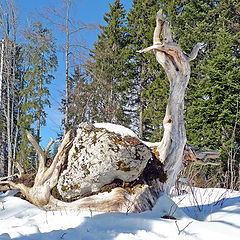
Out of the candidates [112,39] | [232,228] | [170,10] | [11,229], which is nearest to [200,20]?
[170,10]

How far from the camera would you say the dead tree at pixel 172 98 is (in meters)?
3.05

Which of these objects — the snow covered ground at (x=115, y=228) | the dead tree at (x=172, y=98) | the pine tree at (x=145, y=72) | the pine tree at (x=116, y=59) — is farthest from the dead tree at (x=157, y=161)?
the pine tree at (x=116, y=59)

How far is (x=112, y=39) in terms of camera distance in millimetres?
14742

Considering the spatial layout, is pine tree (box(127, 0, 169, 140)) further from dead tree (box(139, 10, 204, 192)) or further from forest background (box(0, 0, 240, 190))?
dead tree (box(139, 10, 204, 192))

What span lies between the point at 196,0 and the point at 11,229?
14.3 metres

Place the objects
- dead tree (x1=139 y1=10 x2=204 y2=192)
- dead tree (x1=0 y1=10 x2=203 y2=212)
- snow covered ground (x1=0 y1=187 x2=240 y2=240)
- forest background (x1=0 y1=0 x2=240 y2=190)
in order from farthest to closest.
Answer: forest background (x1=0 y1=0 x2=240 y2=190)
dead tree (x1=139 y1=10 x2=204 y2=192)
dead tree (x1=0 y1=10 x2=203 y2=212)
snow covered ground (x1=0 y1=187 x2=240 y2=240)

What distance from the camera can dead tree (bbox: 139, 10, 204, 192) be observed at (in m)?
3.05

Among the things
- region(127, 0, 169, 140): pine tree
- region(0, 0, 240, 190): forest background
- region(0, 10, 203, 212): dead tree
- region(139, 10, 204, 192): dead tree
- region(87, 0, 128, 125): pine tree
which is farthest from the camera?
region(87, 0, 128, 125): pine tree

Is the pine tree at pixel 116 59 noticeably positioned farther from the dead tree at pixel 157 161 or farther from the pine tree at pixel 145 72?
the dead tree at pixel 157 161

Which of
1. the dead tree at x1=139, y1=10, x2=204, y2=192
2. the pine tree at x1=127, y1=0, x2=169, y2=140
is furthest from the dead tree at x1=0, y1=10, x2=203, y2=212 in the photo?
the pine tree at x1=127, y1=0, x2=169, y2=140

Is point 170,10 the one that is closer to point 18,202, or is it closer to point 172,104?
point 172,104

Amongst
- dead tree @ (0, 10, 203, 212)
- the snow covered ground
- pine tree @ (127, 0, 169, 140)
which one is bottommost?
the snow covered ground

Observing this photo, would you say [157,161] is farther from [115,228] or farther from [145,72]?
[145,72]

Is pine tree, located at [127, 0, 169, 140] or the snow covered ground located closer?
the snow covered ground
